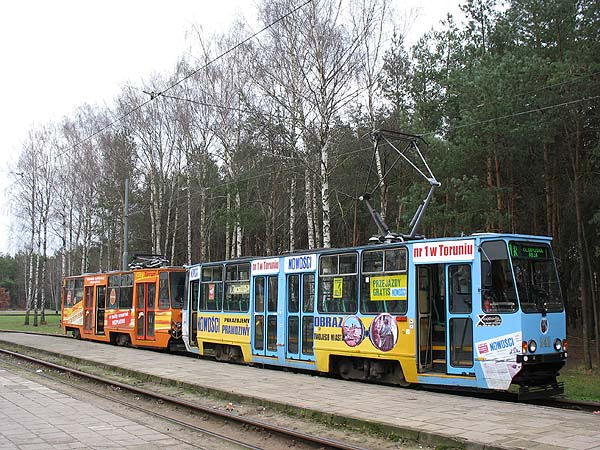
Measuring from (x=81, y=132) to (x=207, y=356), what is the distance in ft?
94.2

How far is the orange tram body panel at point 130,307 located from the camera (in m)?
22.2

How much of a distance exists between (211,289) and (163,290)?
13.9 ft

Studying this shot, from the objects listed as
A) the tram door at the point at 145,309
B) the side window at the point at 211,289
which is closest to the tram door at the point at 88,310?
the tram door at the point at 145,309

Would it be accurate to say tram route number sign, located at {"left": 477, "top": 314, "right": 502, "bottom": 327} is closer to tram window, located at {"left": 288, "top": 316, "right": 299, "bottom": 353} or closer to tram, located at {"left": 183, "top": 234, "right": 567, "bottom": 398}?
tram, located at {"left": 183, "top": 234, "right": 567, "bottom": 398}

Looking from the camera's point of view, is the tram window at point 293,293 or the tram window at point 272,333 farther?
the tram window at point 272,333

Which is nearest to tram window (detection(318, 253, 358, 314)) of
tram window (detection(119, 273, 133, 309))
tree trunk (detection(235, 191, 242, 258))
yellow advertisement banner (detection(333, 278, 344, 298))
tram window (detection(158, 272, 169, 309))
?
yellow advertisement banner (detection(333, 278, 344, 298))

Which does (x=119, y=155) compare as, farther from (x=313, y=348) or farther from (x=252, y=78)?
(x=313, y=348)

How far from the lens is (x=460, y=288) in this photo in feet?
38.0

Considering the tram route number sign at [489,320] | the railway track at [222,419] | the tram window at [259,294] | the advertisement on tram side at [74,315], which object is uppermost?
the tram window at [259,294]

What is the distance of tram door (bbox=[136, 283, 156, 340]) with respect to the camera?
75.4ft

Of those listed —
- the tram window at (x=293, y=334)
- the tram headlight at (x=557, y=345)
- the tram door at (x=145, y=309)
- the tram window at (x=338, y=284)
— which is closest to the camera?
the tram headlight at (x=557, y=345)

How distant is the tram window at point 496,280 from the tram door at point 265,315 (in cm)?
616

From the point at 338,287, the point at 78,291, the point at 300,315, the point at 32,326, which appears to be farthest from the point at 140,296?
the point at 32,326

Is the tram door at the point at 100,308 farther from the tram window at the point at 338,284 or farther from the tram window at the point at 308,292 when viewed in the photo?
the tram window at the point at 338,284
